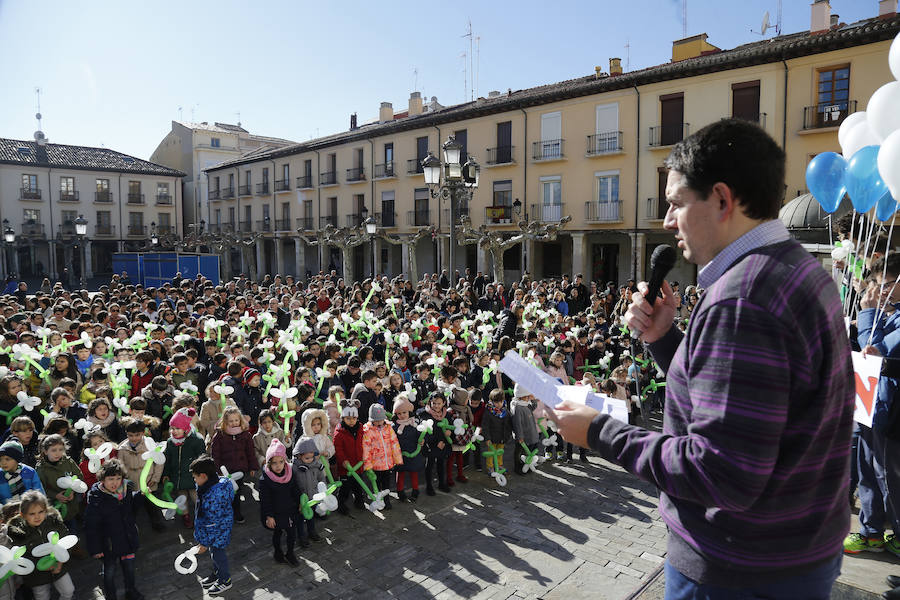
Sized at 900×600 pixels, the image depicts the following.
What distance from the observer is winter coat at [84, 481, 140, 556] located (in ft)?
15.6

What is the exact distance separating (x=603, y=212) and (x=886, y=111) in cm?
2097

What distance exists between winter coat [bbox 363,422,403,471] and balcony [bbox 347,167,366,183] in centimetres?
2851

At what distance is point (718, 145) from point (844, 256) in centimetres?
509

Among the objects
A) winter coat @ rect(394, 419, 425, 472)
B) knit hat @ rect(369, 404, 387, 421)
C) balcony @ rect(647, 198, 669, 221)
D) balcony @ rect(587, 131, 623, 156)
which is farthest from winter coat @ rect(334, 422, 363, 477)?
balcony @ rect(587, 131, 623, 156)

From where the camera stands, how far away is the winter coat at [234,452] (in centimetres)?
620

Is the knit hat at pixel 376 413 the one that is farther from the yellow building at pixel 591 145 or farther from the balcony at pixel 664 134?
the balcony at pixel 664 134

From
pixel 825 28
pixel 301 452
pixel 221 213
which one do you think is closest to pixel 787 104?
pixel 825 28

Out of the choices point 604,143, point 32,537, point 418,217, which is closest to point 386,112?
point 418,217

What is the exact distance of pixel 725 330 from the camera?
1.28m

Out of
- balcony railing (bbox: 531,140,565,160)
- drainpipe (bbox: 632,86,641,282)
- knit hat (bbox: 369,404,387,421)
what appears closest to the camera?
knit hat (bbox: 369,404,387,421)

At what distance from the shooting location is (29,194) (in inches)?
1639

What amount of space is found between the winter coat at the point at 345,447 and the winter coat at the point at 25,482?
8.89 ft

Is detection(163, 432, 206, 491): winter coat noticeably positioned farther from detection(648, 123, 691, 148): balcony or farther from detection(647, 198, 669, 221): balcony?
detection(648, 123, 691, 148): balcony

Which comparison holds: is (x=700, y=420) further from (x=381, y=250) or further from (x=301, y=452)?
(x=381, y=250)
